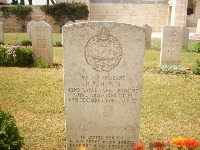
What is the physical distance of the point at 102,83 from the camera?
3.52 meters

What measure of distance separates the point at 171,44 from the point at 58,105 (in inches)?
223

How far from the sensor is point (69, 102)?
11.7 feet

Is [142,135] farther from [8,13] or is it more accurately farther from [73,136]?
[8,13]

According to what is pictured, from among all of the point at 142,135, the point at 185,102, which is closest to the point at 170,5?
the point at 185,102

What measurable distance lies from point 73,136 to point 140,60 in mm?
1460

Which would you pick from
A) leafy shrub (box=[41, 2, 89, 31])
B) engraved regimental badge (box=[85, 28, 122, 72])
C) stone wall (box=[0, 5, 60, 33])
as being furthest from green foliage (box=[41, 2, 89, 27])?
engraved regimental badge (box=[85, 28, 122, 72])

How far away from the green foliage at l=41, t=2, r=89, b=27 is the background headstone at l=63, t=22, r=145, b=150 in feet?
78.4

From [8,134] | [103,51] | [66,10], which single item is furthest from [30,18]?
[8,134]

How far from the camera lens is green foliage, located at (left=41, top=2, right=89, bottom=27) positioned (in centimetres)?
2639

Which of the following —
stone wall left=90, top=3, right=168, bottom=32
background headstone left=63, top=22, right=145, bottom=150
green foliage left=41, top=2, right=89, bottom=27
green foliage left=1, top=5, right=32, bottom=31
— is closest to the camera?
background headstone left=63, top=22, right=145, bottom=150

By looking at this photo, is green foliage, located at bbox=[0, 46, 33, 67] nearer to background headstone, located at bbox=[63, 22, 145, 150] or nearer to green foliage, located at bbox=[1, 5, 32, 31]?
background headstone, located at bbox=[63, 22, 145, 150]

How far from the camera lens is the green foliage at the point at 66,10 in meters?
26.4

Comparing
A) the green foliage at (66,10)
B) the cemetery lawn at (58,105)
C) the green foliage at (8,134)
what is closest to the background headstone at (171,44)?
the cemetery lawn at (58,105)

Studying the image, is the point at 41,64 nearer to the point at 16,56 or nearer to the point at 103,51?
the point at 16,56
